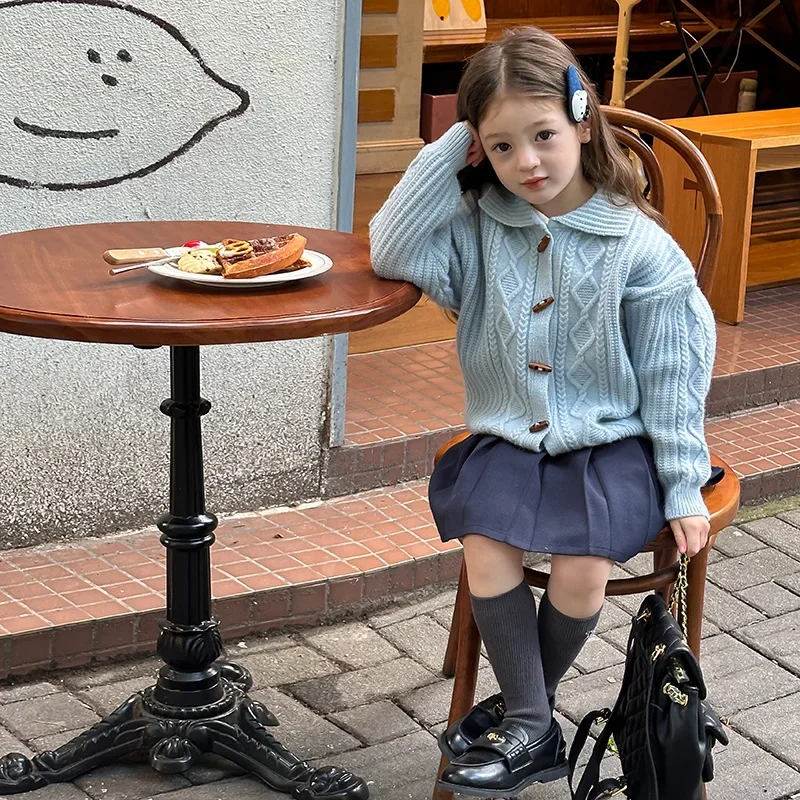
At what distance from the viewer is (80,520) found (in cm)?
325

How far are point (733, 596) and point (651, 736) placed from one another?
1352mm

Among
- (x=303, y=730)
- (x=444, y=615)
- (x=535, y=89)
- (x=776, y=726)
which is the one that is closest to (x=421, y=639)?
(x=444, y=615)

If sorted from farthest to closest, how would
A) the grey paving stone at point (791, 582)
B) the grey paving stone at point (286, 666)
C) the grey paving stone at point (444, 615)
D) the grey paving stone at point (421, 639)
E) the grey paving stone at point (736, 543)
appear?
the grey paving stone at point (736, 543), the grey paving stone at point (791, 582), the grey paving stone at point (444, 615), the grey paving stone at point (421, 639), the grey paving stone at point (286, 666)

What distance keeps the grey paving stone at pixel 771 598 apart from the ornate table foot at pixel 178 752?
1288 mm

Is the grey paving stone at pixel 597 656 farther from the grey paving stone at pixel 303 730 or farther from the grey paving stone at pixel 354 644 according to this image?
the grey paving stone at pixel 303 730

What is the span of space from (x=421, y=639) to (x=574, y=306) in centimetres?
112

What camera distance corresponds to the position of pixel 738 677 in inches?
117

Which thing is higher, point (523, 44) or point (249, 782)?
point (523, 44)

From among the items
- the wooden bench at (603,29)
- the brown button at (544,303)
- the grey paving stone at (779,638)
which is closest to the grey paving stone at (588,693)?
the grey paving stone at (779,638)

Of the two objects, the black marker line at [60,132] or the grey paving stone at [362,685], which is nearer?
the grey paving stone at [362,685]

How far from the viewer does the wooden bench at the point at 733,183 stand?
15.2ft

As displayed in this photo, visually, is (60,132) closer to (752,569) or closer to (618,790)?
(618,790)

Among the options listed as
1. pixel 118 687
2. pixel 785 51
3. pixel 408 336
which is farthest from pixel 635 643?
pixel 785 51

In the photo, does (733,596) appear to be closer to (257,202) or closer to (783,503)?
(783,503)
